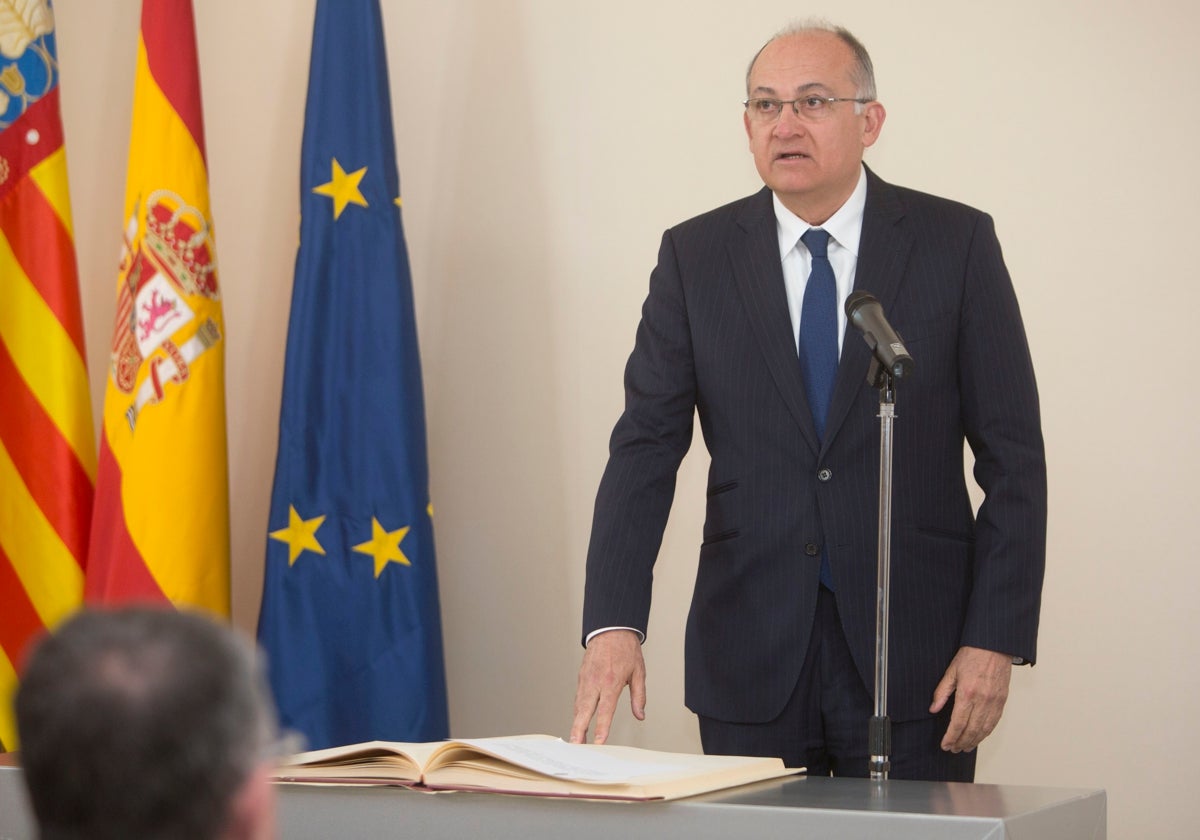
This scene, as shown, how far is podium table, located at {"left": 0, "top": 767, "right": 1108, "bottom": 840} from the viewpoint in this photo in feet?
4.66

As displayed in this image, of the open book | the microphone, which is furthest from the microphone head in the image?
the open book

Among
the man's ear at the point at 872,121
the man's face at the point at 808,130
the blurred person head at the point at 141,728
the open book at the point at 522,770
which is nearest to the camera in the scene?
the blurred person head at the point at 141,728

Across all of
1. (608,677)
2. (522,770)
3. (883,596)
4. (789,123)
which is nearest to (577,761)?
(522,770)

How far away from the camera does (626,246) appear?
400cm

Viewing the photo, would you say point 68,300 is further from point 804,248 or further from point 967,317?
point 967,317

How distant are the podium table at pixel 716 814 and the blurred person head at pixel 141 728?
0.92 m

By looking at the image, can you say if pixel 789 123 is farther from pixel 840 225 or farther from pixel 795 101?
pixel 840 225

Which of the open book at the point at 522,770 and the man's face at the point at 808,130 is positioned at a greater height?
the man's face at the point at 808,130

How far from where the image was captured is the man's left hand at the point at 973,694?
2.30 m

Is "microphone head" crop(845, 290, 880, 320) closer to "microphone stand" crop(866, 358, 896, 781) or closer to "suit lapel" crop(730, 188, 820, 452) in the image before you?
"microphone stand" crop(866, 358, 896, 781)

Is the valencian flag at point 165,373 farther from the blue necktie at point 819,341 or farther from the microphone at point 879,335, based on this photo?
the microphone at point 879,335

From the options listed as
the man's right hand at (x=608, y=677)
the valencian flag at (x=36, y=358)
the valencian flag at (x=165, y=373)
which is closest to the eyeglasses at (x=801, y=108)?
the man's right hand at (x=608, y=677)

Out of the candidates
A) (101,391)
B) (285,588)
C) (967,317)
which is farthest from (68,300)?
(967,317)

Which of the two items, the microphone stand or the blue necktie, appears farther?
the blue necktie
